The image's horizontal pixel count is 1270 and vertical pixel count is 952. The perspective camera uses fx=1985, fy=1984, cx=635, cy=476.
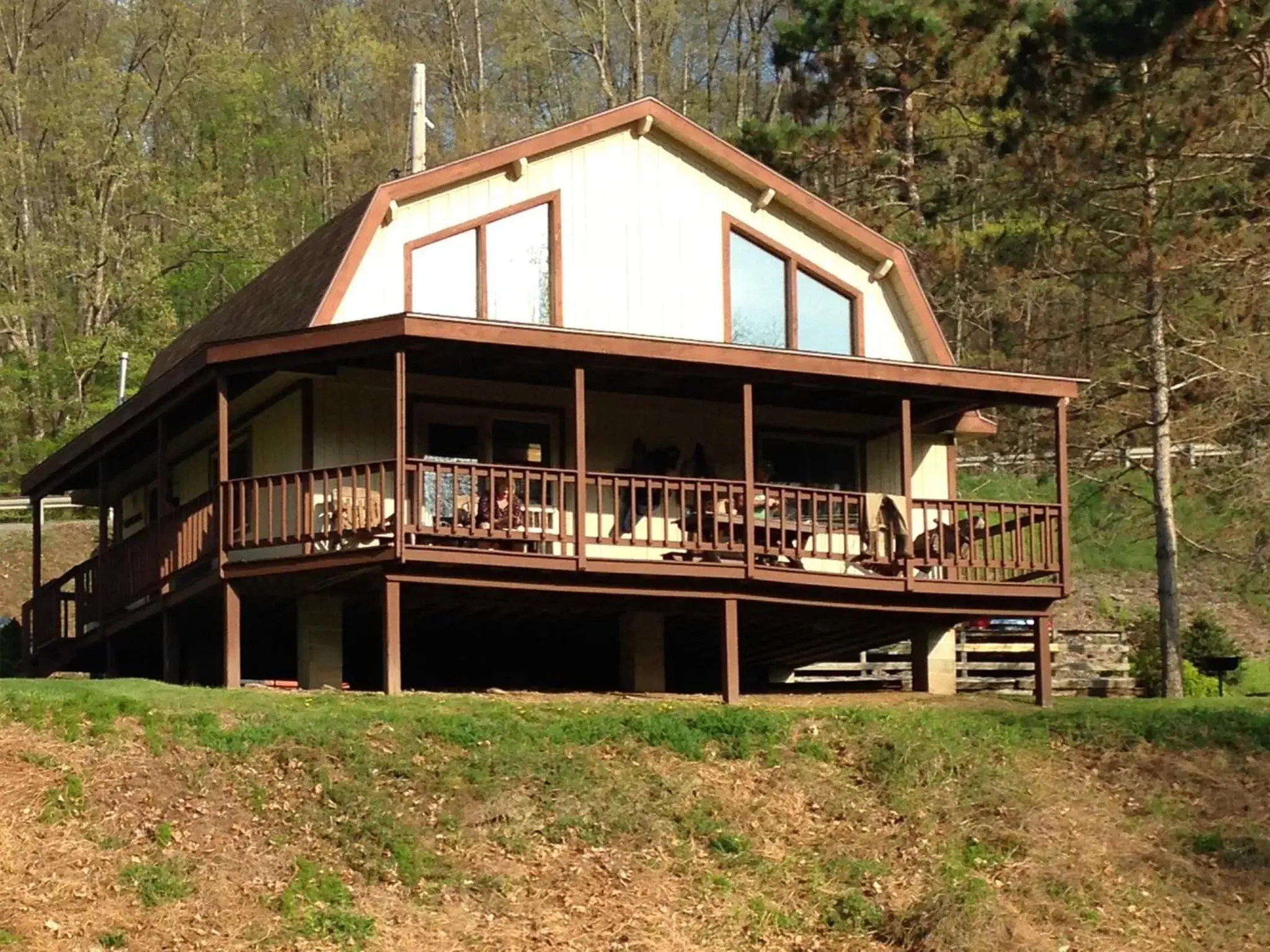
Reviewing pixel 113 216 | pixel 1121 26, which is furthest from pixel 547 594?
pixel 113 216

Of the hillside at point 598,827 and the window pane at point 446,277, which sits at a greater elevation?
the window pane at point 446,277

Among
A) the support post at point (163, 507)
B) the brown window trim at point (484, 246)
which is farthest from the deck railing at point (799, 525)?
the support post at point (163, 507)

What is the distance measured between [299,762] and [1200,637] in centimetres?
2250

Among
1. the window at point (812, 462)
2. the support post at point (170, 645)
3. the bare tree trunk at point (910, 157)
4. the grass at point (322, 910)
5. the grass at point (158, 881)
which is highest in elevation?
the bare tree trunk at point (910, 157)

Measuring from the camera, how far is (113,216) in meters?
55.5

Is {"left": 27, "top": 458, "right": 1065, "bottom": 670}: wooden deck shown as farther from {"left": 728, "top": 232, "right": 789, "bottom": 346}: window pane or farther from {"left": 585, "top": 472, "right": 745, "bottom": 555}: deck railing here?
{"left": 728, "top": 232, "right": 789, "bottom": 346}: window pane

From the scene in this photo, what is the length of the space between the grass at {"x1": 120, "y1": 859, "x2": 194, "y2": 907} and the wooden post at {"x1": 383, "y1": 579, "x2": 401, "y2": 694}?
5.19 metres

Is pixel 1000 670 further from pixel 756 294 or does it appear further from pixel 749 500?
pixel 749 500

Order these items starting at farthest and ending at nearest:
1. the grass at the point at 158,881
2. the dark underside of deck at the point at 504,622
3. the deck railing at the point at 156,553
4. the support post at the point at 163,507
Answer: the support post at the point at 163,507 < the deck railing at the point at 156,553 < the dark underside of deck at the point at 504,622 < the grass at the point at 158,881

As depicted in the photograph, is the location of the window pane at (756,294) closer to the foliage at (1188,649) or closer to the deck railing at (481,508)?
the deck railing at (481,508)

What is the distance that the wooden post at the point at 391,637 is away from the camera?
21422 mm

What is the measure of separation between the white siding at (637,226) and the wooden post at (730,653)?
159 inches

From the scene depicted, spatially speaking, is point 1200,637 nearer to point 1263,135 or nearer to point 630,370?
point 1263,135

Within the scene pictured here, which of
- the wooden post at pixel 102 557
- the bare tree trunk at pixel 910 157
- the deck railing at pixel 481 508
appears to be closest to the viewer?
the deck railing at pixel 481 508
